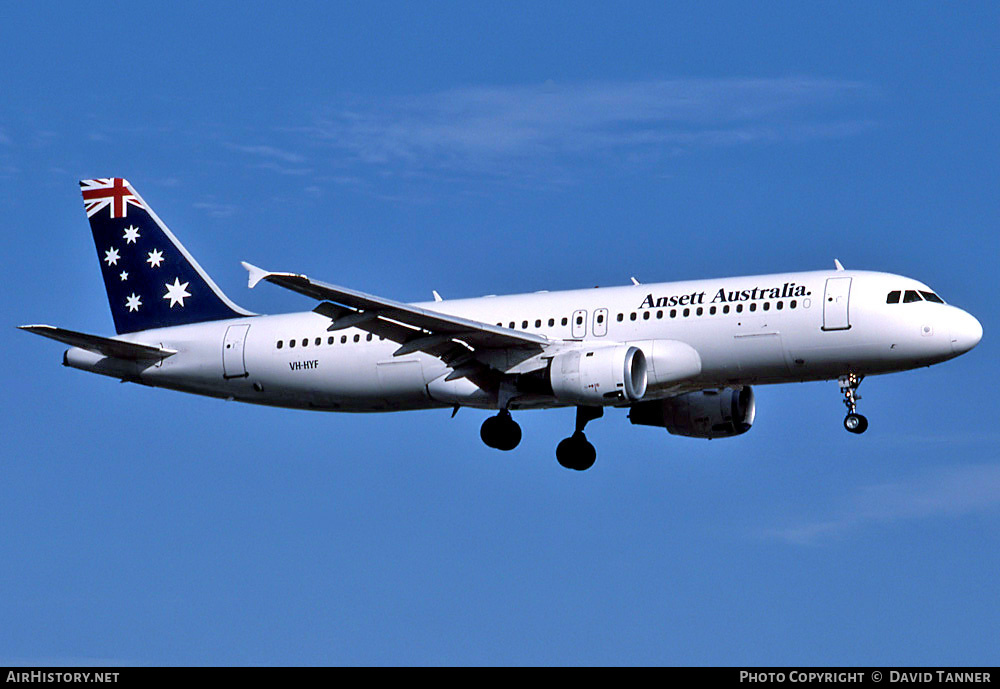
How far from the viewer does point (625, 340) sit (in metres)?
46.7

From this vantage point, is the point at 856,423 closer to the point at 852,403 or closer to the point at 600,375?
the point at 852,403

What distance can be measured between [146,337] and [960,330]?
24.0m

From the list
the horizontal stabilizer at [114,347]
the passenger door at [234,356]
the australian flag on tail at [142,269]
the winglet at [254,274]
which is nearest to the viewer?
the winglet at [254,274]

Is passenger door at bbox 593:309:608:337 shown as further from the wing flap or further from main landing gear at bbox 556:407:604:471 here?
main landing gear at bbox 556:407:604:471

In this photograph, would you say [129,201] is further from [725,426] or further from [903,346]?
[903,346]

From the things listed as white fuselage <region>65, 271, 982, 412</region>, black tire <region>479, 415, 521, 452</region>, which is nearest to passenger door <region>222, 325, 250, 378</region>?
white fuselage <region>65, 271, 982, 412</region>

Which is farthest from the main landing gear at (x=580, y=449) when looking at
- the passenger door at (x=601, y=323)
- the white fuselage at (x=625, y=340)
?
the passenger door at (x=601, y=323)

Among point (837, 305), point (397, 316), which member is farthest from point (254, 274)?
point (837, 305)

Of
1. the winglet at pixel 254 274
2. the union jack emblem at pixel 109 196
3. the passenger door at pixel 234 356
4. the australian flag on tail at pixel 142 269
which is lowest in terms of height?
the winglet at pixel 254 274

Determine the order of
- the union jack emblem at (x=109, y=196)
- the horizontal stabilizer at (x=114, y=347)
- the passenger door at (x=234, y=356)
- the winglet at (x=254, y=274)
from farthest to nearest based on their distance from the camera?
the union jack emblem at (x=109, y=196) < the passenger door at (x=234, y=356) < the horizontal stabilizer at (x=114, y=347) < the winglet at (x=254, y=274)

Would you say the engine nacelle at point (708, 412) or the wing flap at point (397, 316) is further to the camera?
the engine nacelle at point (708, 412)

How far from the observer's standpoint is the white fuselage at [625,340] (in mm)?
44562

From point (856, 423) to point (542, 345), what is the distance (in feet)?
27.4

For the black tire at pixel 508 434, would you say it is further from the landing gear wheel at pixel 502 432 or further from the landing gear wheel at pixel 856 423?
the landing gear wheel at pixel 856 423
